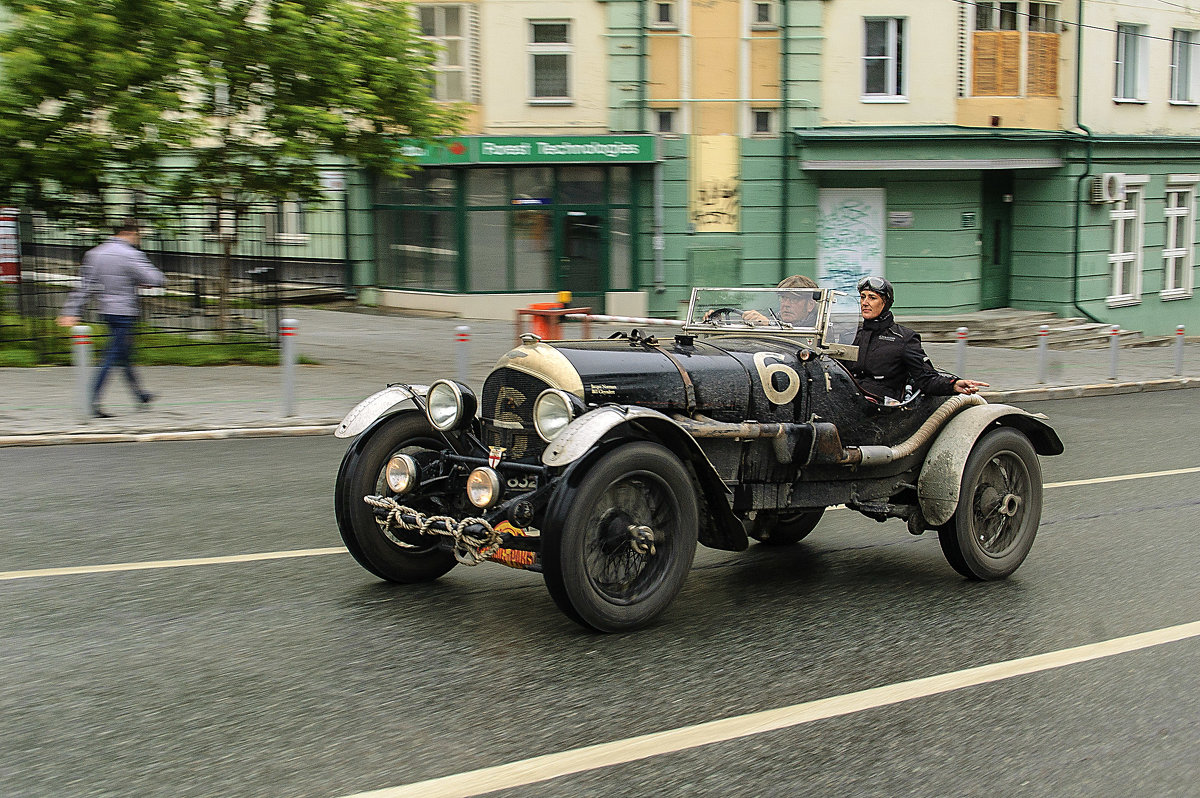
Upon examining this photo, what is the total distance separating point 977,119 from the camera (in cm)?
2442

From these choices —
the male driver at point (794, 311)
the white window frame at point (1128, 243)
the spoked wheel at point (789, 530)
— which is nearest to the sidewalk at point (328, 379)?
the male driver at point (794, 311)

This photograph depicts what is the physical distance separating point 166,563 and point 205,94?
35.0 feet

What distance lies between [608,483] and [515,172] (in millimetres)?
19861

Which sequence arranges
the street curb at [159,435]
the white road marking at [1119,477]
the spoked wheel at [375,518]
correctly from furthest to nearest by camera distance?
the street curb at [159,435] < the white road marking at [1119,477] < the spoked wheel at [375,518]

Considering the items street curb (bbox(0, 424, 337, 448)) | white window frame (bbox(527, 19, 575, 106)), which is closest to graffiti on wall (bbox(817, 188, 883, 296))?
white window frame (bbox(527, 19, 575, 106))

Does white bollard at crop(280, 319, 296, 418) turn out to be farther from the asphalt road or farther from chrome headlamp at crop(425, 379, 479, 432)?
chrome headlamp at crop(425, 379, 479, 432)

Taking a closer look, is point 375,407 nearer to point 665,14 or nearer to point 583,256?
point 583,256

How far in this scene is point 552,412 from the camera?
5262 mm

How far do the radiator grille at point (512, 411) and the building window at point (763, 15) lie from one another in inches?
788

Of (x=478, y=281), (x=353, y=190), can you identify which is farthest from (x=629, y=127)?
(x=353, y=190)

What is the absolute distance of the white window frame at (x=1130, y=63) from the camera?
2658cm

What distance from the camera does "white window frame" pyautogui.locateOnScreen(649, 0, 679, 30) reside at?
78.4 ft

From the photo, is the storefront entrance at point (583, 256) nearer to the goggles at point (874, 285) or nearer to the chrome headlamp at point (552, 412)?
the goggles at point (874, 285)

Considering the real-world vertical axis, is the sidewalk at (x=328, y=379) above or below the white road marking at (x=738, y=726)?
above
